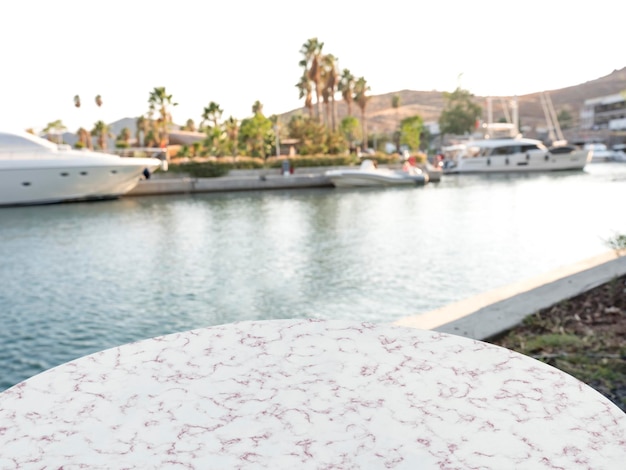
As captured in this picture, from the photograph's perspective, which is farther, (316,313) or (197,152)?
(197,152)

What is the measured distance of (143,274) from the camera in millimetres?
12281

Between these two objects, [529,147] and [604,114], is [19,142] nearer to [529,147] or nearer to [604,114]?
[529,147]

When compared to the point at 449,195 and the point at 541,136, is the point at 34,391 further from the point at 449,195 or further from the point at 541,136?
the point at 541,136

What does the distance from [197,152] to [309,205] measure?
28.4 meters

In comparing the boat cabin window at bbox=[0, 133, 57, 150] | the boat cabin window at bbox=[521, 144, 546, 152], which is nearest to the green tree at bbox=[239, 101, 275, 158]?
the boat cabin window at bbox=[521, 144, 546, 152]

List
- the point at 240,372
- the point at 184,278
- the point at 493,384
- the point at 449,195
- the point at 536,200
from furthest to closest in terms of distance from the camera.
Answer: the point at 449,195 < the point at 536,200 < the point at 184,278 < the point at 240,372 < the point at 493,384

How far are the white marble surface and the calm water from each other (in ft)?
17.1

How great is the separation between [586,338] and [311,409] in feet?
11.0

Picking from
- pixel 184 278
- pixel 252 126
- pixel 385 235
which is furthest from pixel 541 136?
pixel 184 278

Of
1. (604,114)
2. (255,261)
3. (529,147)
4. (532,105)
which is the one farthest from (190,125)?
(532,105)

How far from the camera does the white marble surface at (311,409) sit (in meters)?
1.65

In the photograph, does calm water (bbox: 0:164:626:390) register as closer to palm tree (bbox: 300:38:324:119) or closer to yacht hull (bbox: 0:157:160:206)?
yacht hull (bbox: 0:157:160:206)

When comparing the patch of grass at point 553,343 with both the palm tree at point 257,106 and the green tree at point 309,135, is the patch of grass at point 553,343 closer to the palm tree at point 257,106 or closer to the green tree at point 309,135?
the green tree at point 309,135

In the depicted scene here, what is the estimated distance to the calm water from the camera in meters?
8.76
